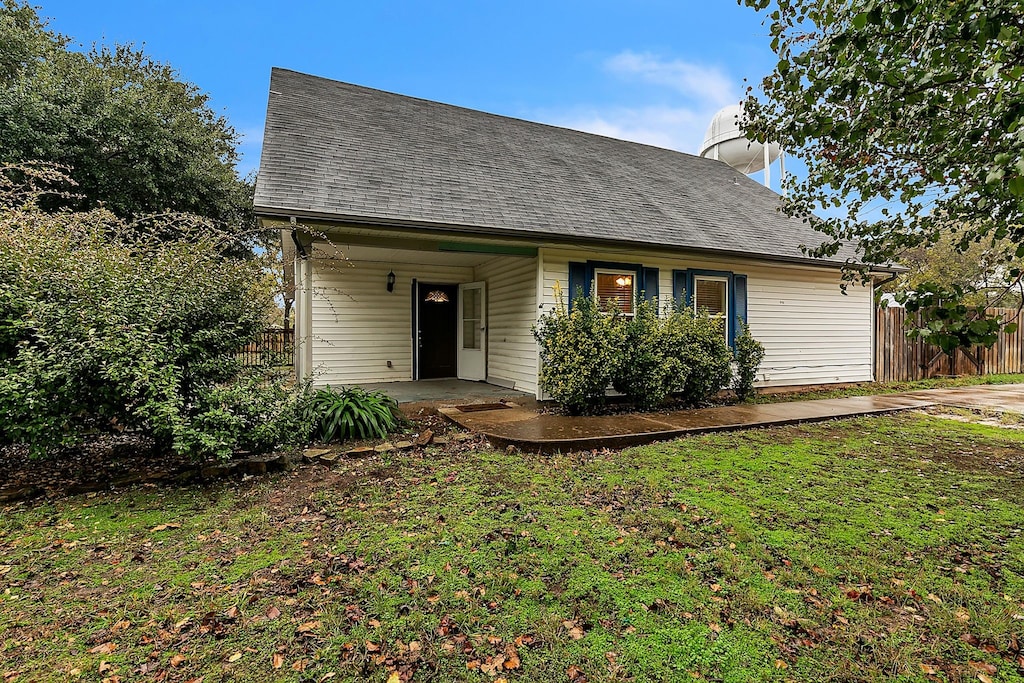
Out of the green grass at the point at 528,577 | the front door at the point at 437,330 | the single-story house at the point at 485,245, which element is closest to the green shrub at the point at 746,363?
the single-story house at the point at 485,245

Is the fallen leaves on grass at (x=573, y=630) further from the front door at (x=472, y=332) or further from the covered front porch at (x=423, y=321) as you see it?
the front door at (x=472, y=332)

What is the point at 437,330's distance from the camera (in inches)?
395

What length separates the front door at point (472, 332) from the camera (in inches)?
376

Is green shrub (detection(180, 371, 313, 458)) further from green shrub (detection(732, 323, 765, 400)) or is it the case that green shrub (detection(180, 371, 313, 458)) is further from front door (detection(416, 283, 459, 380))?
green shrub (detection(732, 323, 765, 400))

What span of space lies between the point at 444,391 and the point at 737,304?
562 centimetres

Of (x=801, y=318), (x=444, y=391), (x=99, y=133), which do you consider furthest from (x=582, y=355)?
(x=99, y=133)

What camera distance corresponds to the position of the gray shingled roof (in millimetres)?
6695

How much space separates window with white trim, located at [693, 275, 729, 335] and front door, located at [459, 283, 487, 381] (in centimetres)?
401

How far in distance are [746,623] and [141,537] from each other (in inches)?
144

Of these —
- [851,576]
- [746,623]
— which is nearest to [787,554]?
[851,576]

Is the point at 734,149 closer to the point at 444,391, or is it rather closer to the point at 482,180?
the point at 482,180

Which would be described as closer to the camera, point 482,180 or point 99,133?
point 482,180

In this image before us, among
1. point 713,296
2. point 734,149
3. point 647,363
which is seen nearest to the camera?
point 647,363

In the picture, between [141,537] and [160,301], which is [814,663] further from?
[160,301]
